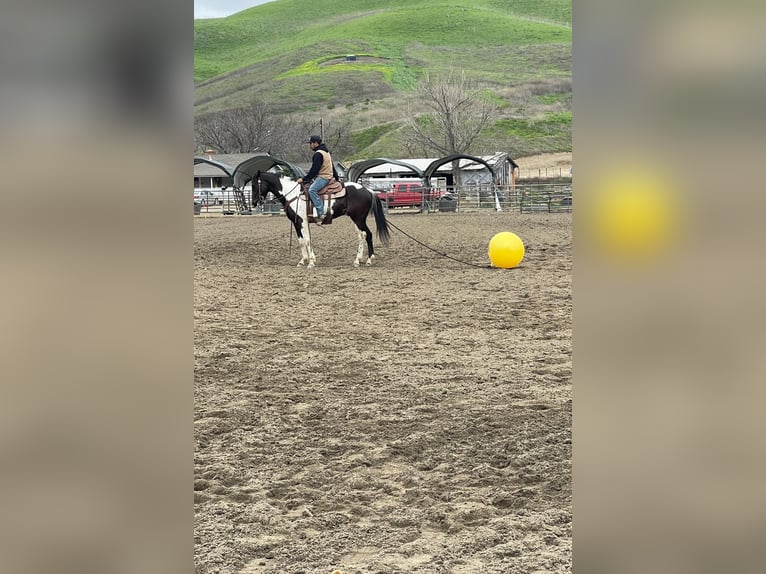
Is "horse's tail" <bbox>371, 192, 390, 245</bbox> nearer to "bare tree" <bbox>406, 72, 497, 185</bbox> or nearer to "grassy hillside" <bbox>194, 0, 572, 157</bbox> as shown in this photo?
"bare tree" <bbox>406, 72, 497, 185</bbox>

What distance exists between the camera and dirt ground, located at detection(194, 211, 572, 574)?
3115 millimetres

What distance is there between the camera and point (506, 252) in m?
12.1

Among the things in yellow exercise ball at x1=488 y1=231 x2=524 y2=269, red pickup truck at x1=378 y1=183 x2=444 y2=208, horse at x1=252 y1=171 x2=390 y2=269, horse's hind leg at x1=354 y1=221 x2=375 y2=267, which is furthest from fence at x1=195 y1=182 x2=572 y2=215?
yellow exercise ball at x1=488 y1=231 x2=524 y2=269

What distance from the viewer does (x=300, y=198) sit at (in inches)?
529

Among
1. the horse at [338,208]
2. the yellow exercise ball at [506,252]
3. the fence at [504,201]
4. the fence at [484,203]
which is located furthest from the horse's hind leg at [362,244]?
the fence at [484,203]

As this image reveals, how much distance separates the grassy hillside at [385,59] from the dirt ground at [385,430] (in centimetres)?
6637

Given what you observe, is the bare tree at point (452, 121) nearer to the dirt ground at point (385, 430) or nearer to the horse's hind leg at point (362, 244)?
the horse's hind leg at point (362, 244)

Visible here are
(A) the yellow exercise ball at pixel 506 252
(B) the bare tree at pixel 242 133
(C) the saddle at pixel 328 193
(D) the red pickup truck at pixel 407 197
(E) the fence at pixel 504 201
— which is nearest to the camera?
(A) the yellow exercise ball at pixel 506 252

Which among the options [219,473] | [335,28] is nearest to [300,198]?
[219,473]

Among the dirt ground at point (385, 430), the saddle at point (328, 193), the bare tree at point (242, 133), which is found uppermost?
the bare tree at point (242, 133)

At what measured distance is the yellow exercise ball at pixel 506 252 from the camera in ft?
39.8
